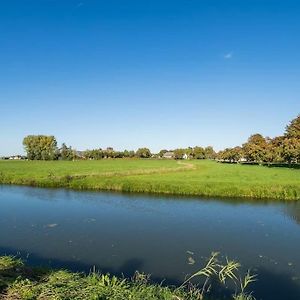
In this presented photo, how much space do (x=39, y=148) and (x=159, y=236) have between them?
510 feet

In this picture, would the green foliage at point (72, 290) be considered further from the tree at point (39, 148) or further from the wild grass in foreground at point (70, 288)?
the tree at point (39, 148)

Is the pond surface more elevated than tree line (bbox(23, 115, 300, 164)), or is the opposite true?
tree line (bbox(23, 115, 300, 164))

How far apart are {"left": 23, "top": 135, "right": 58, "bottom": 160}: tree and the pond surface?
134652mm

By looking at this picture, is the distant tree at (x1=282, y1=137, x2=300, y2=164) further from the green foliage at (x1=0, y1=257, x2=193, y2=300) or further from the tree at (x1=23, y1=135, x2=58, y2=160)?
the tree at (x1=23, y1=135, x2=58, y2=160)

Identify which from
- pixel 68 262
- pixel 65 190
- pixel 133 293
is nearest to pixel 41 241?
pixel 68 262

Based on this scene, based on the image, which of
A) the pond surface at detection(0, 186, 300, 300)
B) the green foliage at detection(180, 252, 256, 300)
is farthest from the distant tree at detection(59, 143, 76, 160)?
the green foliage at detection(180, 252, 256, 300)

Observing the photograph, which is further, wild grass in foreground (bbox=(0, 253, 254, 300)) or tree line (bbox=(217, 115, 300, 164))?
tree line (bbox=(217, 115, 300, 164))

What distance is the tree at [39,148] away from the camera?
546 feet

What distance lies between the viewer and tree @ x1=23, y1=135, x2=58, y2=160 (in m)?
166

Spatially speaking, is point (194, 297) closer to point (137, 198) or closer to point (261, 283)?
point (261, 283)

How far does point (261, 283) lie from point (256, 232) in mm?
9290

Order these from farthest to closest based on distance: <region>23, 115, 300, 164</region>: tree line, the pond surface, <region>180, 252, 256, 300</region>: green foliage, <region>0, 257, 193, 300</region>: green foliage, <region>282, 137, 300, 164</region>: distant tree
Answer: <region>23, 115, 300, 164</region>: tree line
<region>282, 137, 300, 164</region>: distant tree
the pond surface
<region>180, 252, 256, 300</region>: green foliage
<region>0, 257, 193, 300</region>: green foliage

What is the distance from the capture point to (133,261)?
52.0ft

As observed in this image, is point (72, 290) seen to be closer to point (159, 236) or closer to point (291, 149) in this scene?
point (159, 236)
